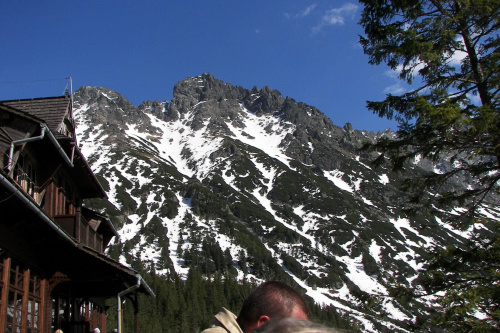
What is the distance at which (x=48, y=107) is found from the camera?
16.5m

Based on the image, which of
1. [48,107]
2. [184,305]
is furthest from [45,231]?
[184,305]

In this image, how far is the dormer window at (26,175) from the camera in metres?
12.7

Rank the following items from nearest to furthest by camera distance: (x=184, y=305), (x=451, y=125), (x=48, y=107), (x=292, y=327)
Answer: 1. (x=292, y=327)
2. (x=451, y=125)
3. (x=48, y=107)
4. (x=184, y=305)

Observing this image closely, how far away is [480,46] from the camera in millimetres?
11523

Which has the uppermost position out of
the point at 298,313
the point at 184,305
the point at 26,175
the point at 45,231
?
the point at 184,305

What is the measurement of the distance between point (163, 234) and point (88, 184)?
480ft

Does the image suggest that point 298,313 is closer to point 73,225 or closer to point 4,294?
point 4,294

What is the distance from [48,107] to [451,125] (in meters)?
13.0

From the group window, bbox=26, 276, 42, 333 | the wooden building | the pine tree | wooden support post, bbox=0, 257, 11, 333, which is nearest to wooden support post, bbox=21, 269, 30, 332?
the wooden building

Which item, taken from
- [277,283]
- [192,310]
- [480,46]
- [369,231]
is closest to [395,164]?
[480,46]

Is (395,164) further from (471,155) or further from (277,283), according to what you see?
(277,283)

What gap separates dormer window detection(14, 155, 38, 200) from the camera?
1266 centimetres

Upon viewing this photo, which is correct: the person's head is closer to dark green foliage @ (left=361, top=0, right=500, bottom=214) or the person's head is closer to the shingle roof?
dark green foliage @ (left=361, top=0, right=500, bottom=214)

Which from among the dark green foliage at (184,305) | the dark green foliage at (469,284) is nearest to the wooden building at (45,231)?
the dark green foliage at (469,284)
